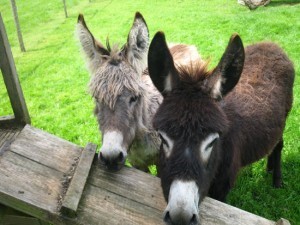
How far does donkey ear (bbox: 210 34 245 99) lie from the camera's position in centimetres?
247

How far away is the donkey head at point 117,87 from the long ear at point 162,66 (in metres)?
0.64

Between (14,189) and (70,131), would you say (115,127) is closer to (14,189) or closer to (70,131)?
(14,189)

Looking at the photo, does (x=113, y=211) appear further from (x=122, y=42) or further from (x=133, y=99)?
(x=122, y=42)

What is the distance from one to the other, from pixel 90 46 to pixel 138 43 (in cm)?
55

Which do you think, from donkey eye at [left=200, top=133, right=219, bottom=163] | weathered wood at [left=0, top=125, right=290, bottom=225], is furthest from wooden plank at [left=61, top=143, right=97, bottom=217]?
donkey eye at [left=200, top=133, right=219, bottom=163]

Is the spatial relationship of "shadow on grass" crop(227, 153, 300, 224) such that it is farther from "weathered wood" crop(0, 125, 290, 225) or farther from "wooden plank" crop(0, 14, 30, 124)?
"wooden plank" crop(0, 14, 30, 124)

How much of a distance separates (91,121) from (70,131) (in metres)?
0.53

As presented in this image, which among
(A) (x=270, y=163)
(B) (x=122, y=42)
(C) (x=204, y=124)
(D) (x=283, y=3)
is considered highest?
(C) (x=204, y=124)

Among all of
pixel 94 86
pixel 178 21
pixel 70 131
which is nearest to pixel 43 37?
pixel 178 21

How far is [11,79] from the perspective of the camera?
3.33 metres

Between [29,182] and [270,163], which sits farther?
[270,163]

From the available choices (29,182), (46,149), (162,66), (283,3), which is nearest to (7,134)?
(46,149)

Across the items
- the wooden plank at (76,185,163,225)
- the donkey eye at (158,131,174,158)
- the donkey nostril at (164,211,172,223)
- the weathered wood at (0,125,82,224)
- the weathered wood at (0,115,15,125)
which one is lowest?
the weathered wood at (0,115,15,125)

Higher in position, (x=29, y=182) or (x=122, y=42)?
(x=29, y=182)
